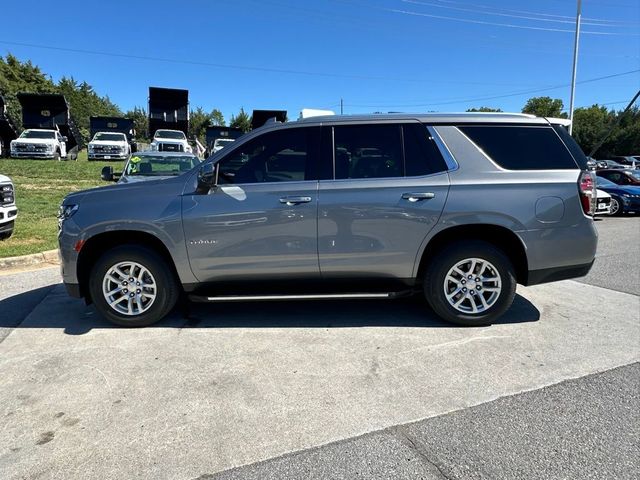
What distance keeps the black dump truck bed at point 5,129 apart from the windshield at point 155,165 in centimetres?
1960

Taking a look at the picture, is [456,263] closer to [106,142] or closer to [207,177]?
[207,177]

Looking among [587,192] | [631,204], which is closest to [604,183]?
[631,204]

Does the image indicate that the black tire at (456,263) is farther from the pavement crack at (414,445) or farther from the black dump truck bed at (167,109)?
the black dump truck bed at (167,109)

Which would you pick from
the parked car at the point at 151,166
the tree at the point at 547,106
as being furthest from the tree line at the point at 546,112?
the parked car at the point at 151,166

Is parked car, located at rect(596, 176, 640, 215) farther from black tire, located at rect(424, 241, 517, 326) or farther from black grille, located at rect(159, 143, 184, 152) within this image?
black grille, located at rect(159, 143, 184, 152)

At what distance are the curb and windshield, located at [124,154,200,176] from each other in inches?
91.6

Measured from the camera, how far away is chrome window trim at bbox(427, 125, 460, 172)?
14.3 ft

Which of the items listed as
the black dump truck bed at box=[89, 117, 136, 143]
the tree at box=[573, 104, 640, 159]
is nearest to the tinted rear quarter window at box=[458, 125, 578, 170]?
the black dump truck bed at box=[89, 117, 136, 143]

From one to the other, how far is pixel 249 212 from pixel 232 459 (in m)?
2.24

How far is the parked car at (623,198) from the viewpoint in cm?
1500

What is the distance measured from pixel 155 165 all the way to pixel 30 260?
10.0 feet

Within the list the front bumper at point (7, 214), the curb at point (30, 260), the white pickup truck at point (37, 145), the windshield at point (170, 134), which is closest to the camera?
the curb at point (30, 260)

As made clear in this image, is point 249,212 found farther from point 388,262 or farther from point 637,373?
point 637,373

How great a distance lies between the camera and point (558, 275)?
4.45 meters
